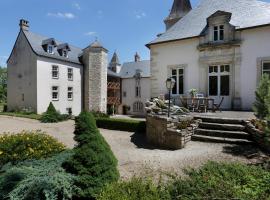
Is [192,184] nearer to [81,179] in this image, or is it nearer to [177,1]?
[81,179]

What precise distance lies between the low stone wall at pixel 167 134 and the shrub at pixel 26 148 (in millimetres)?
4171

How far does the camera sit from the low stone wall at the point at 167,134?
8.15 meters

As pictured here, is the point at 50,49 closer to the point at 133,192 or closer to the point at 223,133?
the point at 223,133

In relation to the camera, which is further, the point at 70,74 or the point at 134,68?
the point at 134,68

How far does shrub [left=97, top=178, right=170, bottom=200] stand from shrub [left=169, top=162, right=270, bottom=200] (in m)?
0.25

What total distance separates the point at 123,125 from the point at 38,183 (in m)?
9.50

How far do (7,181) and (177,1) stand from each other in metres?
30.7

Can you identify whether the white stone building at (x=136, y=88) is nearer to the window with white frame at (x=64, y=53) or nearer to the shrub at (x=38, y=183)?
the window with white frame at (x=64, y=53)

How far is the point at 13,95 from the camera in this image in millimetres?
26375

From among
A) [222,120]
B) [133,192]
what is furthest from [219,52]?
[133,192]

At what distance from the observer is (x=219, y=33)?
14602 millimetres

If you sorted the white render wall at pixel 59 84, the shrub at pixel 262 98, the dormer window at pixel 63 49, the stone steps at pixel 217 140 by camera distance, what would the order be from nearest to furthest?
the shrub at pixel 262 98, the stone steps at pixel 217 140, the white render wall at pixel 59 84, the dormer window at pixel 63 49

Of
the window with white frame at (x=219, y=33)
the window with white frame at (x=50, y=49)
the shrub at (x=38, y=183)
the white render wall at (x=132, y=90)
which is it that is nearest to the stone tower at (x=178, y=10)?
the white render wall at (x=132, y=90)

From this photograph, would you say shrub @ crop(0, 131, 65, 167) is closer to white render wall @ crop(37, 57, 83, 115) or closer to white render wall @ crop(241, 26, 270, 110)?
white render wall @ crop(241, 26, 270, 110)
